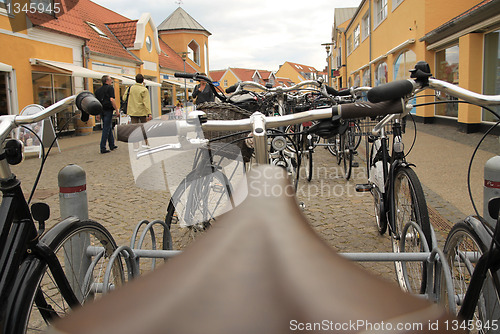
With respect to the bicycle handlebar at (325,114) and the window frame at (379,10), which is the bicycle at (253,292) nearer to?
the bicycle handlebar at (325,114)

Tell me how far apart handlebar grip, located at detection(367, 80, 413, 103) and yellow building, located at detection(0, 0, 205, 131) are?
47.1ft

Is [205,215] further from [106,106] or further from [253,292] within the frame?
[106,106]

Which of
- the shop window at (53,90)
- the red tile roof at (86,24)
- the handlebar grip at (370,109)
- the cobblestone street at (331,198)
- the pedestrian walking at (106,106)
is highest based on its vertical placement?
the red tile roof at (86,24)

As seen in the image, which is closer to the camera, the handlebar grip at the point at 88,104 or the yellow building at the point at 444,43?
the handlebar grip at the point at 88,104

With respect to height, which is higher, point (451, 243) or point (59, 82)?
point (59, 82)

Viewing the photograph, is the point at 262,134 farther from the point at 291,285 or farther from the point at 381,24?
the point at 381,24

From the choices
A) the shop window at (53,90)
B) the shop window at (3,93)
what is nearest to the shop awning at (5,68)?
the shop window at (3,93)

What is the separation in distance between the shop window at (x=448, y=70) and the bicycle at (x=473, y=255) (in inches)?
481

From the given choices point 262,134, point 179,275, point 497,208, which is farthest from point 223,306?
point 497,208

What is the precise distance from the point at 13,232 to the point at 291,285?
149 centimetres

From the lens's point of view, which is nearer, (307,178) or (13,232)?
(13,232)

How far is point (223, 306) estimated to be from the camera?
0.47m

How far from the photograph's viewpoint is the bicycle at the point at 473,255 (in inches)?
60.1

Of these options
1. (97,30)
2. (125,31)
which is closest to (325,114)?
(97,30)
